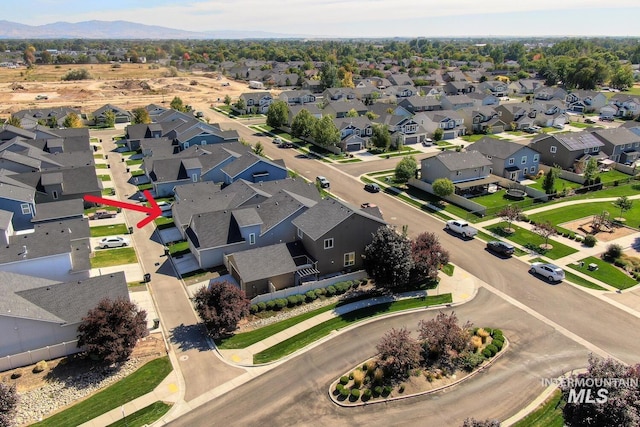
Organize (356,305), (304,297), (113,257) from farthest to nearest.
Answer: (113,257), (304,297), (356,305)

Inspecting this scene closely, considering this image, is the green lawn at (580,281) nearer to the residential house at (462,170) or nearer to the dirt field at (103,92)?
the residential house at (462,170)

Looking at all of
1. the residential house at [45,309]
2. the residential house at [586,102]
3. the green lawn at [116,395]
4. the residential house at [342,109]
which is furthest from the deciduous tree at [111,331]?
the residential house at [586,102]

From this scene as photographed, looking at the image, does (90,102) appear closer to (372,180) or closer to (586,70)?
(372,180)

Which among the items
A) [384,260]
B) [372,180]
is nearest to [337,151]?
[372,180]

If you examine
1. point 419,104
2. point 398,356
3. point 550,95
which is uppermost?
point 550,95

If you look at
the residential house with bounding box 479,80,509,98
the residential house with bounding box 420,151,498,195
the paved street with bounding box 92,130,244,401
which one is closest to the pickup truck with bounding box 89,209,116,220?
the paved street with bounding box 92,130,244,401

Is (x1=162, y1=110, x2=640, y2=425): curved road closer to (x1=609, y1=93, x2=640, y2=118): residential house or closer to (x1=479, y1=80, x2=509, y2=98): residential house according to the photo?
(x1=609, y1=93, x2=640, y2=118): residential house

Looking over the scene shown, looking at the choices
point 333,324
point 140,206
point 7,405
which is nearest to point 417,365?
point 333,324

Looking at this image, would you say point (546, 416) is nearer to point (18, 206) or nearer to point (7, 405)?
point (7, 405)
